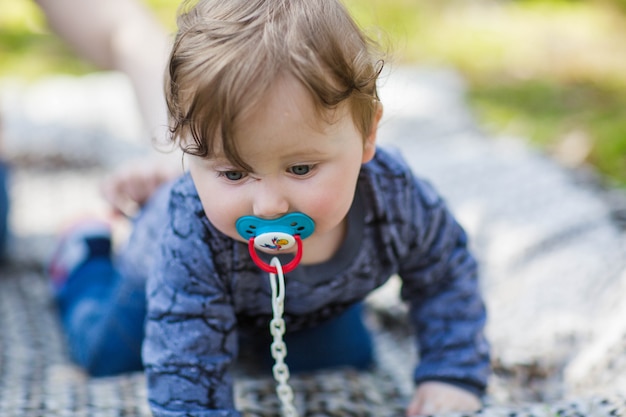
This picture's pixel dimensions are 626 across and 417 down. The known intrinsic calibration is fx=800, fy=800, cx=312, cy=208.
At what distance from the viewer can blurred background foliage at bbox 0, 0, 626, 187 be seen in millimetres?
→ 2373

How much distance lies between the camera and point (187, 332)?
1.01 m

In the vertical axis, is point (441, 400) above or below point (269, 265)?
below

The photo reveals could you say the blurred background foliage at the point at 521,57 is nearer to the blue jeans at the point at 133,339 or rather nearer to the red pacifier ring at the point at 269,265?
the blue jeans at the point at 133,339

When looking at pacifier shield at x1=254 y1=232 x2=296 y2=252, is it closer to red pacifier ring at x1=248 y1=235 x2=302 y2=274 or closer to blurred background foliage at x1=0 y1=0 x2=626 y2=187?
red pacifier ring at x1=248 y1=235 x2=302 y2=274

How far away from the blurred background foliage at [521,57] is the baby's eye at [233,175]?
1398 mm

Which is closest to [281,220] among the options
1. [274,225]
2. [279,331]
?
[274,225]

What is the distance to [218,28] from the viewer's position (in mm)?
846

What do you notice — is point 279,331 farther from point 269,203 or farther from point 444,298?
point 444,298

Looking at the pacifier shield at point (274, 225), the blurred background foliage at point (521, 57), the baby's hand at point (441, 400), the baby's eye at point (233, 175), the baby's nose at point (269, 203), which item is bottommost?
the baby's hand at point (441, 400)

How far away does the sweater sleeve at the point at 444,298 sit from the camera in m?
1.13

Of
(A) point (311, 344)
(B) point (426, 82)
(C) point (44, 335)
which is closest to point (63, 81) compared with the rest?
(B) point (426, 82)

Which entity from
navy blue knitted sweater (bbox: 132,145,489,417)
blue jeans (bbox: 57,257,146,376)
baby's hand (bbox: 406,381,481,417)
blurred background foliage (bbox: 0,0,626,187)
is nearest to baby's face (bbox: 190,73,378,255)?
navy blue knitted sweater (bbox: 132,145,489,417)

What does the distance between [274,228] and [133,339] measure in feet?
1.90

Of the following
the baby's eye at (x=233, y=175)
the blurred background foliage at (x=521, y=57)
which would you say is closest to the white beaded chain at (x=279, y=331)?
the baby's eye at (x=233, y=175)
